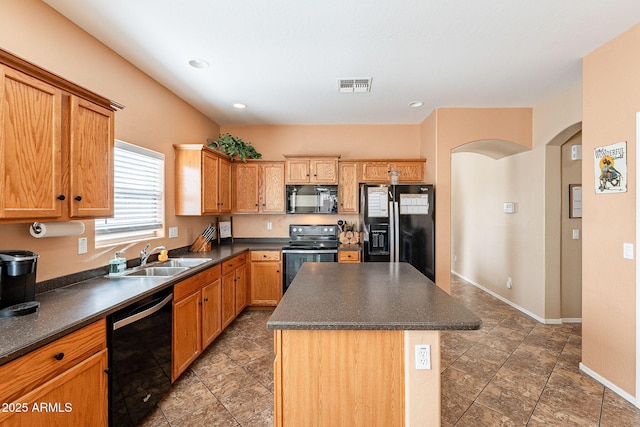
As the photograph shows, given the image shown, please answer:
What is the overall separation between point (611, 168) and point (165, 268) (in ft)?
13.1

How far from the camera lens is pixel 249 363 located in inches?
105

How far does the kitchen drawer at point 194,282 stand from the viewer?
7.50 feet

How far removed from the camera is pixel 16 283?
1.46 meters

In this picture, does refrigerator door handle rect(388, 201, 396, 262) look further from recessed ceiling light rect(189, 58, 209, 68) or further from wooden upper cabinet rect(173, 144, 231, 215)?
recessed ceiling light rect(189, 58, 209, 68)

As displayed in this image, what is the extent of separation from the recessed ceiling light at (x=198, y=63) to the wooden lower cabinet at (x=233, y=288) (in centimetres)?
206

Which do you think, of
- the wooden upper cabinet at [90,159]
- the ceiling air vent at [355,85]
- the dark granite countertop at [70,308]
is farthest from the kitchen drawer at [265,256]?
the ceiling air vent at [355,85]

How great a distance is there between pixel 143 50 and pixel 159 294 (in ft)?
6.82

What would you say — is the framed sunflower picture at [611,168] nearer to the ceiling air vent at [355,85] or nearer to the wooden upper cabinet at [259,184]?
the ceiling air vent at [355,85]

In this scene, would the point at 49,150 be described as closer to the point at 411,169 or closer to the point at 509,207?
the point at 411,169

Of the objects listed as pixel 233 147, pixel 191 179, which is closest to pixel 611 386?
pixel 191 179

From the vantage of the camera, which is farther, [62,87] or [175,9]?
[175,9]

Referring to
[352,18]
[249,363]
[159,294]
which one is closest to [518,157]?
[352,18]

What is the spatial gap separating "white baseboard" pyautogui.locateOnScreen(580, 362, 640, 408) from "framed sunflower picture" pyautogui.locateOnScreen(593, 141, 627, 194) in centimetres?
156

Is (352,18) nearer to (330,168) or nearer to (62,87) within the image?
(62,87)
